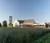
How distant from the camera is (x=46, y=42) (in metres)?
4.52

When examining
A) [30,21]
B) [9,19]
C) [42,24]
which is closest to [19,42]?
[9,19]

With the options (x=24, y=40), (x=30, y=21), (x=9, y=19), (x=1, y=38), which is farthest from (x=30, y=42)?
(x=30, y=21)

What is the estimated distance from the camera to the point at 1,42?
187 inches

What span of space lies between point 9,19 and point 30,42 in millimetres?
17667

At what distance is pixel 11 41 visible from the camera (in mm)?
5023

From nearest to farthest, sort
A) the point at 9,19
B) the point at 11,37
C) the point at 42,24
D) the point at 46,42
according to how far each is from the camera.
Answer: the point at 46,42
the point at 11,37
the point at 9,19
the point at 42,24

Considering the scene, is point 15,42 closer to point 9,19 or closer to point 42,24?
point 9,19

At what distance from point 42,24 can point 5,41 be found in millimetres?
27697

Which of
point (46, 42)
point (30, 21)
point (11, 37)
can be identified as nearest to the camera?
point (46, 42)

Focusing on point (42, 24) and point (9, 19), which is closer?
point (9, 19)

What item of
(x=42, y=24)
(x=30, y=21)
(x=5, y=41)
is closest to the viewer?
(x=5, y=41)

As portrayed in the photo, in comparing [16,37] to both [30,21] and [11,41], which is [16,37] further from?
[30,21]

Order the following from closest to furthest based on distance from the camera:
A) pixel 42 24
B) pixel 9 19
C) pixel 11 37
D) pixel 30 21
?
pixel 11 37
pixel 9 19
pixel 42 24
pixel 30 21

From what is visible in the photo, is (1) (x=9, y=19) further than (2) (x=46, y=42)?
Yes
